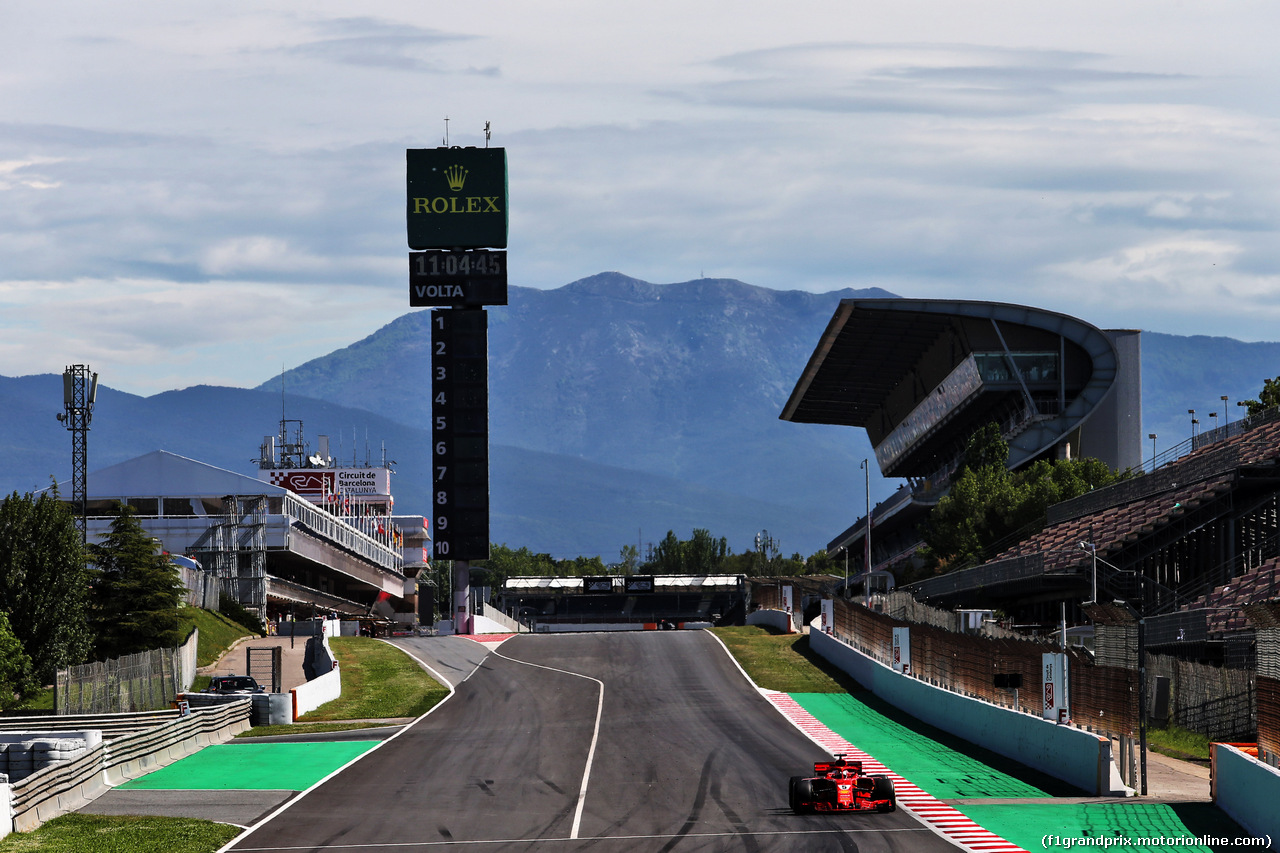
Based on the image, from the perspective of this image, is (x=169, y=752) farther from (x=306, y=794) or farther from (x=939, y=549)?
(x=939, y=549)

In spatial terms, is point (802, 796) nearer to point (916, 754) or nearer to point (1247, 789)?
point (1247, 789)

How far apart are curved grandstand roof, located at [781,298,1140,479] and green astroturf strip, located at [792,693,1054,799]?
55.7 metres

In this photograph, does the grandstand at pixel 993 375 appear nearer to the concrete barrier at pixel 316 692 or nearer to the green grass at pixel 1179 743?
the concrete barrier at pixel 316 692

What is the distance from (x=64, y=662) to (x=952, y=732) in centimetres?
3368

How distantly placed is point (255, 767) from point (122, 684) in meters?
8.64

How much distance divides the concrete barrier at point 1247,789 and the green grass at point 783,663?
25.8 metres

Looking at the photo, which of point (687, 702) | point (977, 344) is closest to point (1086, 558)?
point (687, 702)

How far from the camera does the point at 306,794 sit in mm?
30469

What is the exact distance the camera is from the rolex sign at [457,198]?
305ft

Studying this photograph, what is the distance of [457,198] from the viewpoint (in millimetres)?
93438

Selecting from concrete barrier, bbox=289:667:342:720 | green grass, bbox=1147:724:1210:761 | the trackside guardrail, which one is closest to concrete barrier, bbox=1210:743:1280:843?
green grass, bbox=1147:724:1210:761

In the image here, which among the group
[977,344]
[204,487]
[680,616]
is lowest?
[680,616]

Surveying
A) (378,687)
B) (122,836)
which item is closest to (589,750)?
(122,836)

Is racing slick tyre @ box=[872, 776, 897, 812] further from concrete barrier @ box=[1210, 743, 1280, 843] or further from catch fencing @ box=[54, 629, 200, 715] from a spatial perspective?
catch fencing @ box=[54, 629, 200, 715]
